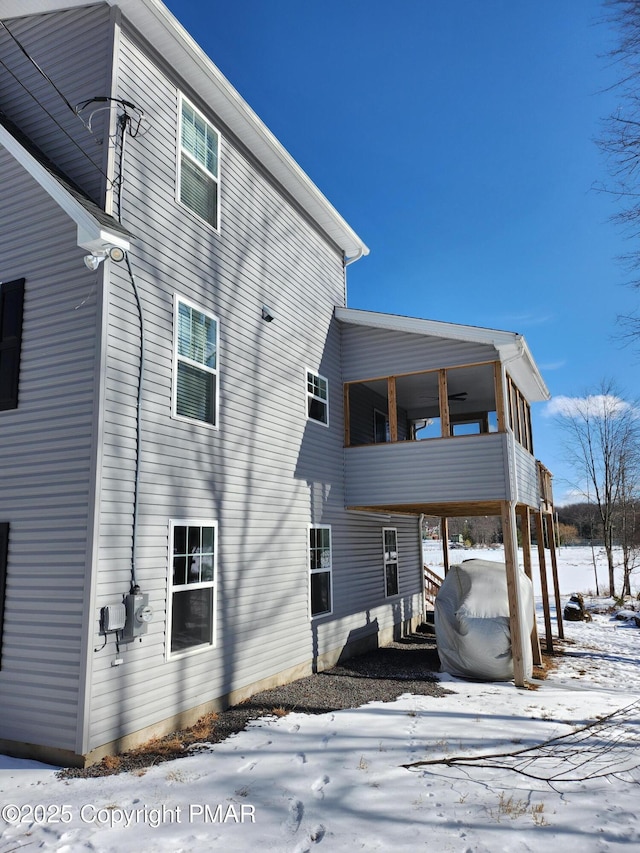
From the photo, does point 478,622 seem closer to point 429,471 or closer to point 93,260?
point 429,471

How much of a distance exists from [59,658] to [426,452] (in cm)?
649

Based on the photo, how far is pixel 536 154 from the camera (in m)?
10.8

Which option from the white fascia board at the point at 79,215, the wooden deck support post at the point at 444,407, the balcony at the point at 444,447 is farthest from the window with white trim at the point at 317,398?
the white fascia board at the point at 79,215

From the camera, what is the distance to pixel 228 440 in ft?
24.3

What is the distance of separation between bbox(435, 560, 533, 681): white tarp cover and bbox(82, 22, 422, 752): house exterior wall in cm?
193

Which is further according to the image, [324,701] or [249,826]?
[324,701]

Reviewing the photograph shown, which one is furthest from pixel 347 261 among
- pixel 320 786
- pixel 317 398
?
pixel 320 786

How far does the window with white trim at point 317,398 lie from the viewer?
997cm

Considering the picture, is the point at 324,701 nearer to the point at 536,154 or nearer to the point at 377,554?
the point at 377,554

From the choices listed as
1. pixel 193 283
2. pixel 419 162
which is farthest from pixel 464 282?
pixel 193 283

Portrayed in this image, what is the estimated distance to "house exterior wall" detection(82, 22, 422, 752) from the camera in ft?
18.4

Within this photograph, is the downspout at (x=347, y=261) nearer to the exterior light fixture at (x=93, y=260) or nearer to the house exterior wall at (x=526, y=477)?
the house exterior wall at (x=526, y=477)

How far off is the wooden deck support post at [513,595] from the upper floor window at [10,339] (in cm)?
717

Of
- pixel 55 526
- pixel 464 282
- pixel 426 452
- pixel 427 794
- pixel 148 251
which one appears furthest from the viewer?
pixel 464 282
